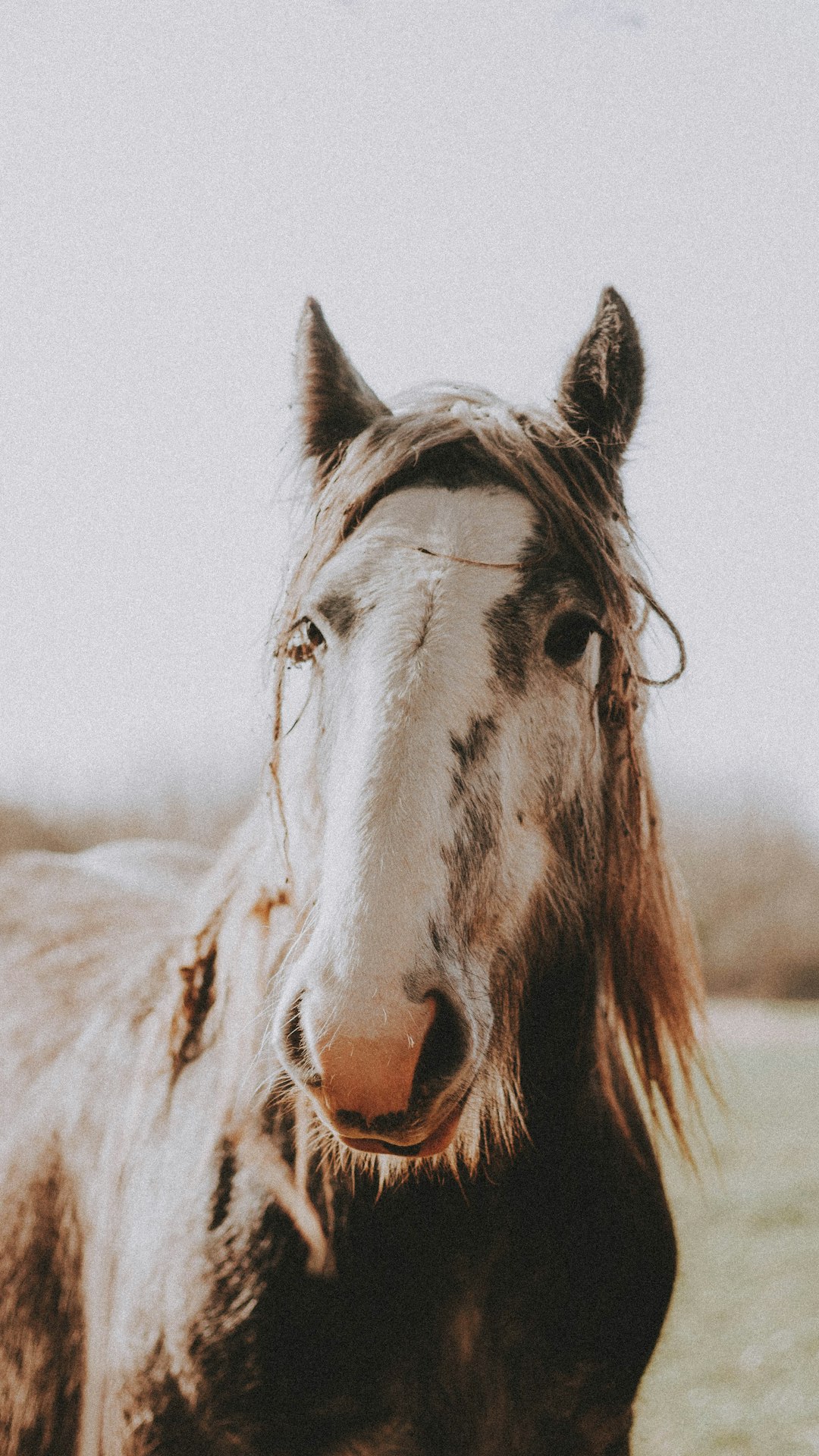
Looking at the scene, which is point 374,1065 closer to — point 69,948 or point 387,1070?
point 387,1070

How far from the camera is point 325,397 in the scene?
1779mm

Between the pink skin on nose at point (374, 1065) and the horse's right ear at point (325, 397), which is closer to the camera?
the pink skin on nose at point (374, 1065)

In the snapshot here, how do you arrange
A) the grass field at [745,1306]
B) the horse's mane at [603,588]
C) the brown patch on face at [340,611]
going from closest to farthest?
the brown patch on face at [340,611] < the horse's mane at [603,588] < the grass field at [745,1306]

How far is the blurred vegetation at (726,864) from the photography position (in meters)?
17.7

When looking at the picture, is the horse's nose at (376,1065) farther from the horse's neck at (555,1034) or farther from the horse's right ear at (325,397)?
the horse's right ear at (325,397)

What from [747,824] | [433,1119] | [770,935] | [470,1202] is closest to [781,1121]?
[470,1202]

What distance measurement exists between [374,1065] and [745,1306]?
4805 mm

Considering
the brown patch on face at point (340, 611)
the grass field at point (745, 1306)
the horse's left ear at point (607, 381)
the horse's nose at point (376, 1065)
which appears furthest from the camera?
the grass field at point (745, 1306)

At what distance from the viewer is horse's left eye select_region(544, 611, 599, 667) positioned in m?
1.48

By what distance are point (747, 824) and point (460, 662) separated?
69.3 ft

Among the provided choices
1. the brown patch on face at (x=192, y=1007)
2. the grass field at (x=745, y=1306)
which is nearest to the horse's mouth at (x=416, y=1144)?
the brown patch on face at (x=192, y=1007)

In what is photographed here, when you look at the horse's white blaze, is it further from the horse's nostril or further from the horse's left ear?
the horse's left ear

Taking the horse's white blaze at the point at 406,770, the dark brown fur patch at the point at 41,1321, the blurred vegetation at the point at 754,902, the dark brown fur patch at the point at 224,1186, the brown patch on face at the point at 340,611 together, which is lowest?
the blurred vegetation at the point at 754,902

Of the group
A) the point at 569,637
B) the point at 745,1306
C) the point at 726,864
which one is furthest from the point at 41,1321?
the point at 726,864
